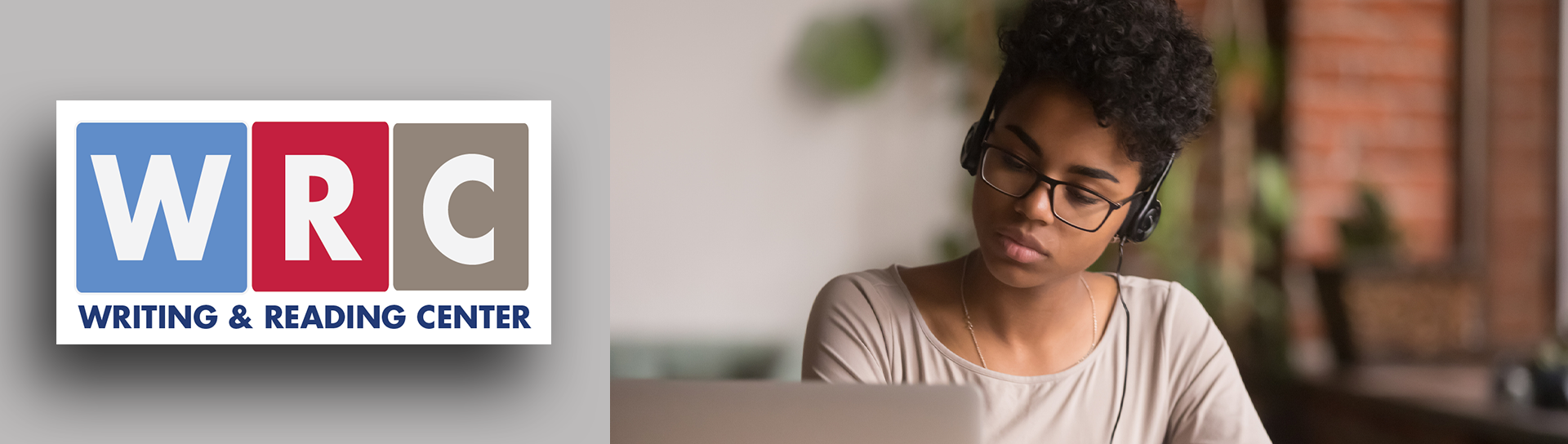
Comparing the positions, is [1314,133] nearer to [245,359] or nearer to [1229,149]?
[1229,149]

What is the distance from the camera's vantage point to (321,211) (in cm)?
58

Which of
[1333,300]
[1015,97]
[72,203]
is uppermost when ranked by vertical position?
[1015,97]

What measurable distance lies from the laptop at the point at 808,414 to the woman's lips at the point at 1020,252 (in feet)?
1.67

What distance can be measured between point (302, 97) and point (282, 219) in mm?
71

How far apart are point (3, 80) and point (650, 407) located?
42 centimetres

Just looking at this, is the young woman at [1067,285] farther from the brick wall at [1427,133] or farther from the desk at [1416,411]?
the brick wall at [1427,133]

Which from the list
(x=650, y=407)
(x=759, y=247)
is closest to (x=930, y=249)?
(x=759, y=247)

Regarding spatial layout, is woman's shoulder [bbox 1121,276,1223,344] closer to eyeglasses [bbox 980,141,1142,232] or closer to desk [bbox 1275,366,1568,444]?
eyeglasses [bbox 980,141,1142,232]

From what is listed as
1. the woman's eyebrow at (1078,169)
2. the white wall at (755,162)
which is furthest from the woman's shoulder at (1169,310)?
the white wall at (755,162)

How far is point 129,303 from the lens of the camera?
1.89ft

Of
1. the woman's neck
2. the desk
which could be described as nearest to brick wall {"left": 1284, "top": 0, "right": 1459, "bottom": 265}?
the desk

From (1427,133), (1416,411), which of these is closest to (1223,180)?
(1427,133)

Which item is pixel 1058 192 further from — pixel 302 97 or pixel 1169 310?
pixel 302 97

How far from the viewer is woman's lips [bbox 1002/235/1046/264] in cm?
112
